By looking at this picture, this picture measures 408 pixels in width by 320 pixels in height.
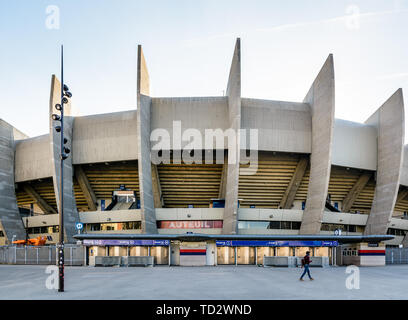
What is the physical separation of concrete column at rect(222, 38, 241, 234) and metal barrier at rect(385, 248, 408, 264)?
15953 mm

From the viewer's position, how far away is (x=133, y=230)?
3681 cm

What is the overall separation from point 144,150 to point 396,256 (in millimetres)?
27291

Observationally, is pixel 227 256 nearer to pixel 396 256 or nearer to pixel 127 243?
pixel 127 243

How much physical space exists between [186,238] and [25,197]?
98.6 feet

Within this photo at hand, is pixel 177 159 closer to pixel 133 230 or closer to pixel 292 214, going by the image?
pixel 133 230

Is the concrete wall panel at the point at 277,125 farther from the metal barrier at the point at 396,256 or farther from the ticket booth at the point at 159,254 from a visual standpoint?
the ticket booth at the point at 159,254

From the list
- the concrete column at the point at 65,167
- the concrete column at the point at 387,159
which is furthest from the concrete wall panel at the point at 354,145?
the concrete column at the point at 65,167

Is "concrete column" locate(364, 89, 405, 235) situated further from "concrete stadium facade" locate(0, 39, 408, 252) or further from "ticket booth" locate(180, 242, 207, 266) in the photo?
"ticket booth" locate(180, 242, 207, 266)

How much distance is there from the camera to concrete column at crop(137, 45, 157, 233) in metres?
31.9

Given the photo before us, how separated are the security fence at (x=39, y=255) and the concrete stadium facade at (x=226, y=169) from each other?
4080 millimetres

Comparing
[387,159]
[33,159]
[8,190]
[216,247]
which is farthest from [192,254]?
[8,190]

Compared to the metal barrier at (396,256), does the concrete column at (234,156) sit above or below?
above

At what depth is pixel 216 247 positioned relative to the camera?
2859 centimetres

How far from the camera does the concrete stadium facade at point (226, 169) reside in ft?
108
